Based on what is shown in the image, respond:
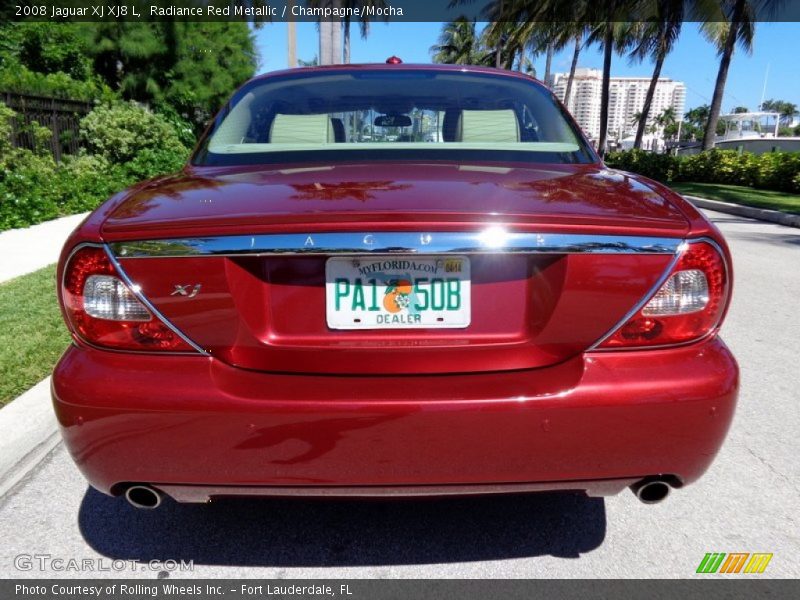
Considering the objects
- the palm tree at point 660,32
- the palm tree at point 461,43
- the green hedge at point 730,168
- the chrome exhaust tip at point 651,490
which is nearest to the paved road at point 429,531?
the chrome exhaust tip at point 651,490

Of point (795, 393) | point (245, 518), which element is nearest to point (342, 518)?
point (245, 518)

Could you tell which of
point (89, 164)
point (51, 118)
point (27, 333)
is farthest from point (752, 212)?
point (51, 118)

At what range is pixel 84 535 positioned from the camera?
8.23 ft

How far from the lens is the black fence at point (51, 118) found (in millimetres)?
12016

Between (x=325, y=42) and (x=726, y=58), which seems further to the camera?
(x=726, y=58)

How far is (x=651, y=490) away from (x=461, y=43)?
7662 centimetres

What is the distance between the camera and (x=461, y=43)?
73250mm

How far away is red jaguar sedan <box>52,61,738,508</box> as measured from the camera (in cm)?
185

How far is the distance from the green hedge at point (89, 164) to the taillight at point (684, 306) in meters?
8.60

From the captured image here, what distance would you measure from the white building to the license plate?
414 ft

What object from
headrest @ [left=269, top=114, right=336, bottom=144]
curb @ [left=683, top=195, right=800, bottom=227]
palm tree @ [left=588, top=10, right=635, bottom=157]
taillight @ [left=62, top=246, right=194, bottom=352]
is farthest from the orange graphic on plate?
palm tree @ [left=588, top=10, right=635, bottom=157]

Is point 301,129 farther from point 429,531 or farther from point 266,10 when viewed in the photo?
point 266,10

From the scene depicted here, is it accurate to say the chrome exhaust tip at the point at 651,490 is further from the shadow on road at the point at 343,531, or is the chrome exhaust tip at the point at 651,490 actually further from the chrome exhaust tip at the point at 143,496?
the chrome exhaust tip at the point at 143,496
